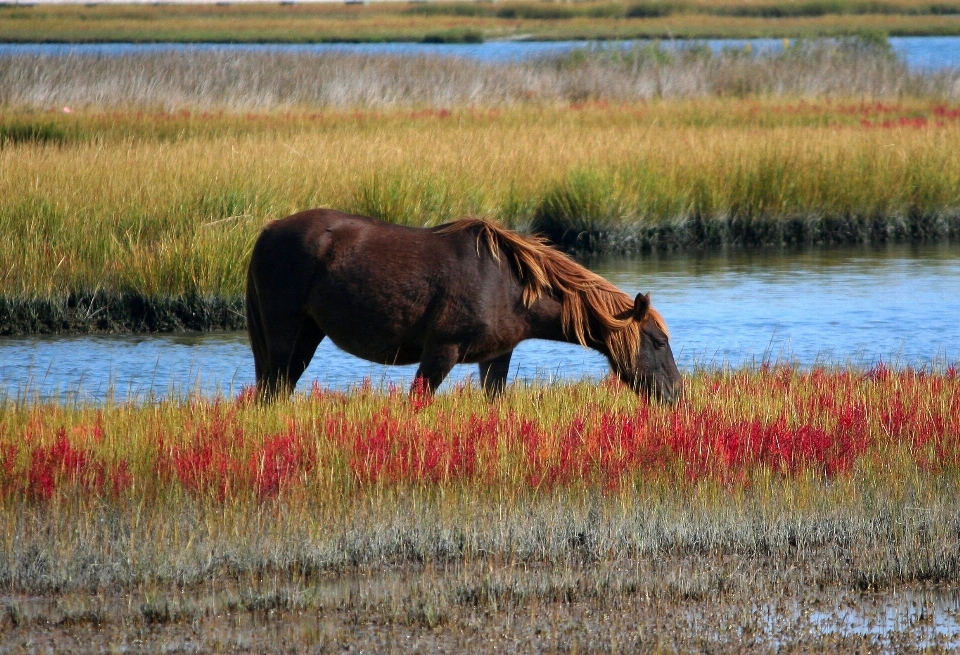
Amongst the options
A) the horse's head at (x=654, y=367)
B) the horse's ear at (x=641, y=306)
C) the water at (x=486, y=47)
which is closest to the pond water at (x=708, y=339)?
the horse's head at (x=654, y=367)

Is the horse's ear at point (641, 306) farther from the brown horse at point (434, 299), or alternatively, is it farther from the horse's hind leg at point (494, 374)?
the horse's hind leg at point (494, 374)

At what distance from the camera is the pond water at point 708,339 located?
935 centimetres

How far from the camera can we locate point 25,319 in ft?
36.2

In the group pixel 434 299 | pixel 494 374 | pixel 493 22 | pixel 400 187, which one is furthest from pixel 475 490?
pixel 493 22

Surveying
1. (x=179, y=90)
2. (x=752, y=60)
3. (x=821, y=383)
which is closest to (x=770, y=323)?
(x=821, y=383)

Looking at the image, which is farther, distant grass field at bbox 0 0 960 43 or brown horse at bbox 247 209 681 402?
distant grass field at bbox 0 0 960 43

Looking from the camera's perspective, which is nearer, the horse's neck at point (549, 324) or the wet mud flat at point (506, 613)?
the wet mud flat at point (506, 613)

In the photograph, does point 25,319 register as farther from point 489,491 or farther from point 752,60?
point 752,60

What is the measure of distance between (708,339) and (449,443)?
5.16m

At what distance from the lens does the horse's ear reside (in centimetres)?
656

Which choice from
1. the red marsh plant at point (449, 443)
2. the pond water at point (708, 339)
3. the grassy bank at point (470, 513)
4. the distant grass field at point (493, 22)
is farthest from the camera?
the distant grass field at point (493, 22)

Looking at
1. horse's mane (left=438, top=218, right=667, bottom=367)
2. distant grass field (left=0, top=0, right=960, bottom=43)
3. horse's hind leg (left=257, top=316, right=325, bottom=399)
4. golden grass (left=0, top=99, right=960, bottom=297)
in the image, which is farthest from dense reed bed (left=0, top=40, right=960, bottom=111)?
distant grass field (left=0, top=0, right=960, bottom=43)

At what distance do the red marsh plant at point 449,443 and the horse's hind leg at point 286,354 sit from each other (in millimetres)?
152

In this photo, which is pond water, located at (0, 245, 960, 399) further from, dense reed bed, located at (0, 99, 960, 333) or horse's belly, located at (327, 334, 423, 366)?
horse's belly, located at (327, 334, 423, 366)
